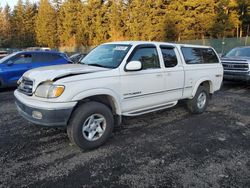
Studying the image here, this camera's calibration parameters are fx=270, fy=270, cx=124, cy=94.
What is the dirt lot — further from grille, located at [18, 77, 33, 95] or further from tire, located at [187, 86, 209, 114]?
grille, located at [18, 77, 33, 95]

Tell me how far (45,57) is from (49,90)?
7552 millimetres

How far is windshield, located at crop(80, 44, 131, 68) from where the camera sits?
5195mm

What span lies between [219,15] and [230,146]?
35.5 metres

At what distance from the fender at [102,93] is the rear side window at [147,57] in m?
0.88

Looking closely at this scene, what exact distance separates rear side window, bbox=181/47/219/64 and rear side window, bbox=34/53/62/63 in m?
6.73

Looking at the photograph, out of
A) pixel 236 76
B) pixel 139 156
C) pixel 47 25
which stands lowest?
pixel 139 156

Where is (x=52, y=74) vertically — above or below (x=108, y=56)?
below

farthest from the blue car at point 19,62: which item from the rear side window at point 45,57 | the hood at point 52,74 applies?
the hood at point 52,74

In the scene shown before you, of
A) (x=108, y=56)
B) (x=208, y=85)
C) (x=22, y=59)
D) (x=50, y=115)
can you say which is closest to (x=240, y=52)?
(x=208, y=85)

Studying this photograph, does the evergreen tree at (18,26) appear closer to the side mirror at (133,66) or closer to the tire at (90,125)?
the side mirror at (133,66)

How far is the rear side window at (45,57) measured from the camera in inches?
438

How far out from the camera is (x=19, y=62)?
10625 mm

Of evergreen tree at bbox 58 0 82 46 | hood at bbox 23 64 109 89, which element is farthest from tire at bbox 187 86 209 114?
evergreen tree at bbox 58 0 82 46

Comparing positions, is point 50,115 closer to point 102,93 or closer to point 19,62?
point 102,93
